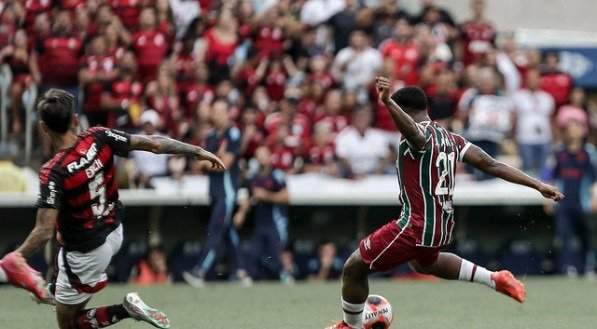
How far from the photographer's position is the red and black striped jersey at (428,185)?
8828 millimetres

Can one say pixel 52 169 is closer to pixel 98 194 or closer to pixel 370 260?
pixel 98 194

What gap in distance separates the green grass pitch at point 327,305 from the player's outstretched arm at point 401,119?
90.8 inches

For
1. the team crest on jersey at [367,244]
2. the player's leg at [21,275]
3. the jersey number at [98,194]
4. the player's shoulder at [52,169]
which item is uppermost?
the player's shoulder at [52,169]

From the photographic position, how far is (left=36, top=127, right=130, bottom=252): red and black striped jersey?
25.9 feet

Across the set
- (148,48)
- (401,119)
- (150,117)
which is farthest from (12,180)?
(401,119)

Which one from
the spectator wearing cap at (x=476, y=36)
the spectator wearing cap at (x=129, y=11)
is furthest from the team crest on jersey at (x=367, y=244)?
the spectator wearing cap at (x=476, y=36)

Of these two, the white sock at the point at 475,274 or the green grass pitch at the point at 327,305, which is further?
the green grass pitch at the point at 327,305

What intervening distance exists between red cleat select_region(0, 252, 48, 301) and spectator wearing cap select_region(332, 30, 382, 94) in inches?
457

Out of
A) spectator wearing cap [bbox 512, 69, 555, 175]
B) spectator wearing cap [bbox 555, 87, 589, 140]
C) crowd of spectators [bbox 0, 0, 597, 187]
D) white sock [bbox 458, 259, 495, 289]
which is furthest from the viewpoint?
spectator wearing cap [bbox 555, 87, 589, 140]

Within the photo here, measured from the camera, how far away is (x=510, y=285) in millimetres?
9148

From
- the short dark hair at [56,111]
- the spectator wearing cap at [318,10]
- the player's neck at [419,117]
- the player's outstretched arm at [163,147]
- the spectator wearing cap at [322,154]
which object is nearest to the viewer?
the short dark hair at [56,111]

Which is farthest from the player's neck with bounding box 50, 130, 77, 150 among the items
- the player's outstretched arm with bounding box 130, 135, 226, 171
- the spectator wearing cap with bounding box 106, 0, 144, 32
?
the spectator wearing cap with bounding box 106, 0, 144, 32

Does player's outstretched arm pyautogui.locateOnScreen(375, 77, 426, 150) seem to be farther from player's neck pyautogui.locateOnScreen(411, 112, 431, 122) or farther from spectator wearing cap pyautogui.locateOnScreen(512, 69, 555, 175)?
spectator wearing cap pyautogui.locateOnScreen(512, 69, 555, 175)

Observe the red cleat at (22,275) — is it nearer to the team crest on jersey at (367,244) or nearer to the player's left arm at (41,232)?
the player's left arm at (41,232)
